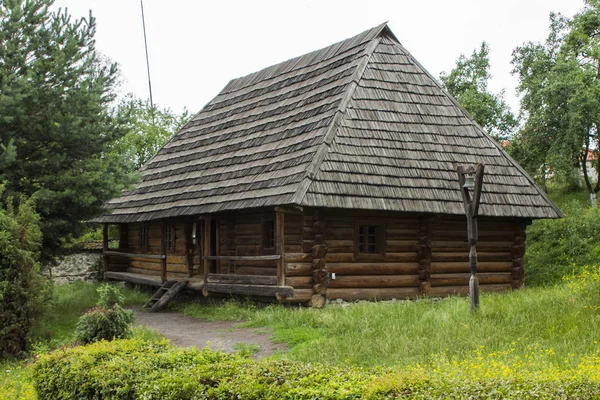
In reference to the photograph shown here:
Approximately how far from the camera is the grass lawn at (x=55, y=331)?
32.3 ft

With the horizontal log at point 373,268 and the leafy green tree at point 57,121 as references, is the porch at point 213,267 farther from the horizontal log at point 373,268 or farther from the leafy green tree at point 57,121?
the leafy green tree at point 57,121

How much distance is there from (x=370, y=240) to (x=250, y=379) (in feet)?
31.0

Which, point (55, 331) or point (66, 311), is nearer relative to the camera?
point (55, 331)

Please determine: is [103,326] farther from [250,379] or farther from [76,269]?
[76,269]

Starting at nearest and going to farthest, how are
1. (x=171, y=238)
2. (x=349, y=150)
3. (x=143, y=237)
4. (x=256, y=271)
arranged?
(x=349, y=150) → (x=256, y=271) → (x=171, y=238) → (x=143, y=237)

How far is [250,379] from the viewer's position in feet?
20.1

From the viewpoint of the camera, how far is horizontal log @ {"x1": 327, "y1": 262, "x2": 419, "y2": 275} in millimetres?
14633

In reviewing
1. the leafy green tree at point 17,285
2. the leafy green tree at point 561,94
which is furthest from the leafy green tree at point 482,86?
the leafy green tree at point 17,285

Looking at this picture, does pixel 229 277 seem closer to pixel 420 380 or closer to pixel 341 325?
pixel 341 325

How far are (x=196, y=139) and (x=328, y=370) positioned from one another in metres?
15.2

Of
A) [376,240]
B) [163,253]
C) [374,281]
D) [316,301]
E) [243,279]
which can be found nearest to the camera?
[316,301]

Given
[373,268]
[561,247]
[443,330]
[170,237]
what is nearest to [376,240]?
[373,268]

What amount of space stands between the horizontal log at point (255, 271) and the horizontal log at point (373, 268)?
4.89 feet

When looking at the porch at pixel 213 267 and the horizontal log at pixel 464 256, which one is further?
the horizontal log at pixel 464 256
